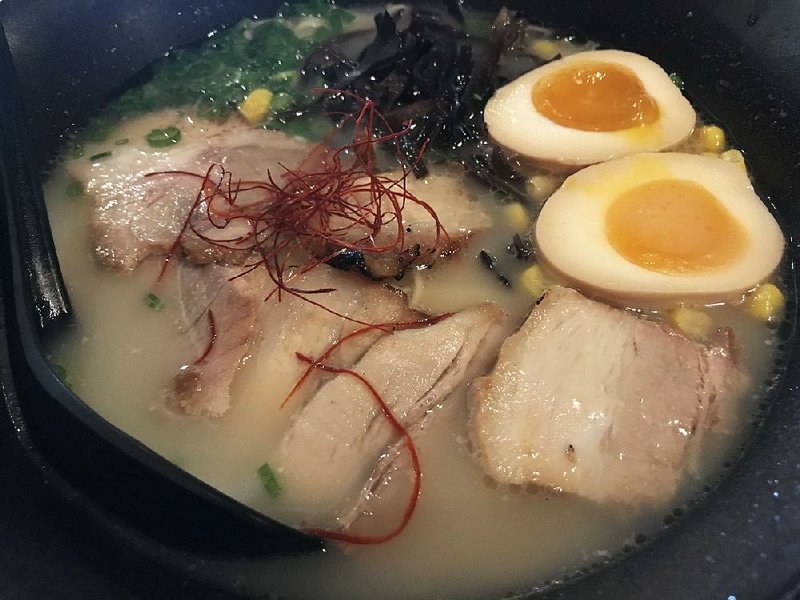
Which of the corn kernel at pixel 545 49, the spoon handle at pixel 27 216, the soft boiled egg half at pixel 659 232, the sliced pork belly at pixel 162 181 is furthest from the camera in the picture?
the corn kernel at pixel 545 49

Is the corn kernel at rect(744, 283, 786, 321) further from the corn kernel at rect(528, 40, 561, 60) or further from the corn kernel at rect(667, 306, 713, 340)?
the corn kernel at rect(528, 40, 561, 60)

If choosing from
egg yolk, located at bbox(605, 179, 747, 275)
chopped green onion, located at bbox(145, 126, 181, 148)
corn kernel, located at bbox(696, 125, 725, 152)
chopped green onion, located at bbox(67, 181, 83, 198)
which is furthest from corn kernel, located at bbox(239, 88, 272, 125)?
corn kernel, located at bbox(696, 125, 725, 152)

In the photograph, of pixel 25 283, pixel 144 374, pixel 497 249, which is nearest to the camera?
pixel 25 283

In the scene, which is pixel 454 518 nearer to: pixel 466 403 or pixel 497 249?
pixel 466 403

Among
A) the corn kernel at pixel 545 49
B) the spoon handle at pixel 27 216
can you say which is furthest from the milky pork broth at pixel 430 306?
the corn kernel at pixel 545 49

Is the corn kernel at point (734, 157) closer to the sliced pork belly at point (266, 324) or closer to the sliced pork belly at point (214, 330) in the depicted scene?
the sliced pork belly at point (266, 324)

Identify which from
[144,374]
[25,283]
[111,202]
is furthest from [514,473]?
[111,202]

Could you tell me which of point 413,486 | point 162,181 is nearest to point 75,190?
point 162,181
